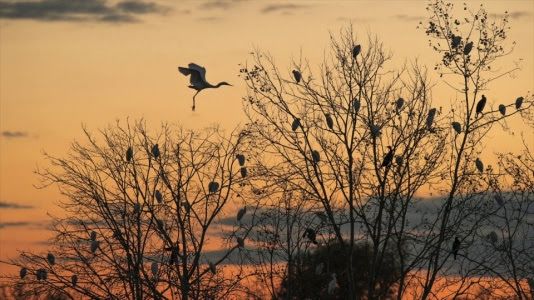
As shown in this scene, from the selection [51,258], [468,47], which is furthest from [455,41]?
[51,258]

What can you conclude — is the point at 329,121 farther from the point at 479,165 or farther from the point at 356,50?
the point at 479,165

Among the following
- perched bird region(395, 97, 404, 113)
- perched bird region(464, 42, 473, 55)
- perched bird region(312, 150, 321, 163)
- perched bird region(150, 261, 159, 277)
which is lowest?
perched bird region(150, 261, 159, 277)

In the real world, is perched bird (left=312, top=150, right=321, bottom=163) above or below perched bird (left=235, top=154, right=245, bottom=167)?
below

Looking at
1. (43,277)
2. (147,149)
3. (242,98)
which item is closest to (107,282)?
(43,277)

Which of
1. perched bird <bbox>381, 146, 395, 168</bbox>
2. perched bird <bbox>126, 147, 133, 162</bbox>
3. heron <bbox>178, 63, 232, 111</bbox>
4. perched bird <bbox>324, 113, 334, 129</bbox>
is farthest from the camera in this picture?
perched bird <bbox>126, 147, 133, 162</bbox>

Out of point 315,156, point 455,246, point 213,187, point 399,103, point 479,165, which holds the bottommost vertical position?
point 455,246

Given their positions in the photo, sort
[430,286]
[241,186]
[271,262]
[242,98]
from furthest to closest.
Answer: [271,262] → [241,186] → [242,98] → [430,286]

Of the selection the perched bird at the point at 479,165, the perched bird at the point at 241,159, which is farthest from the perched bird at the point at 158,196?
the perched bird at the point at 479,165

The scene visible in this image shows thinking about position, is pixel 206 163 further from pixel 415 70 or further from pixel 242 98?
pixel 415 70

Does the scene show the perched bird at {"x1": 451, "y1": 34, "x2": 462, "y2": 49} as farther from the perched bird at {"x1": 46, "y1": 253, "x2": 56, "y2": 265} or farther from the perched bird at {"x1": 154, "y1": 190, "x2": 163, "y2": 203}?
the perched bird at {"x1": 46, "y1": 253, "x2": 56, "y2": 265}

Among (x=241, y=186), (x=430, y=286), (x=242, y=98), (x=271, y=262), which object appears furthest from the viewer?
(x=271, y=262)

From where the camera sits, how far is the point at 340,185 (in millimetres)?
25953

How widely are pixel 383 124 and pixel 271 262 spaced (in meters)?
8.64

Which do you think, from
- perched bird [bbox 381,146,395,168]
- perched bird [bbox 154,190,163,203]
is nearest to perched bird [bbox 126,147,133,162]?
perched bird [bbox 154,190,163,203]
